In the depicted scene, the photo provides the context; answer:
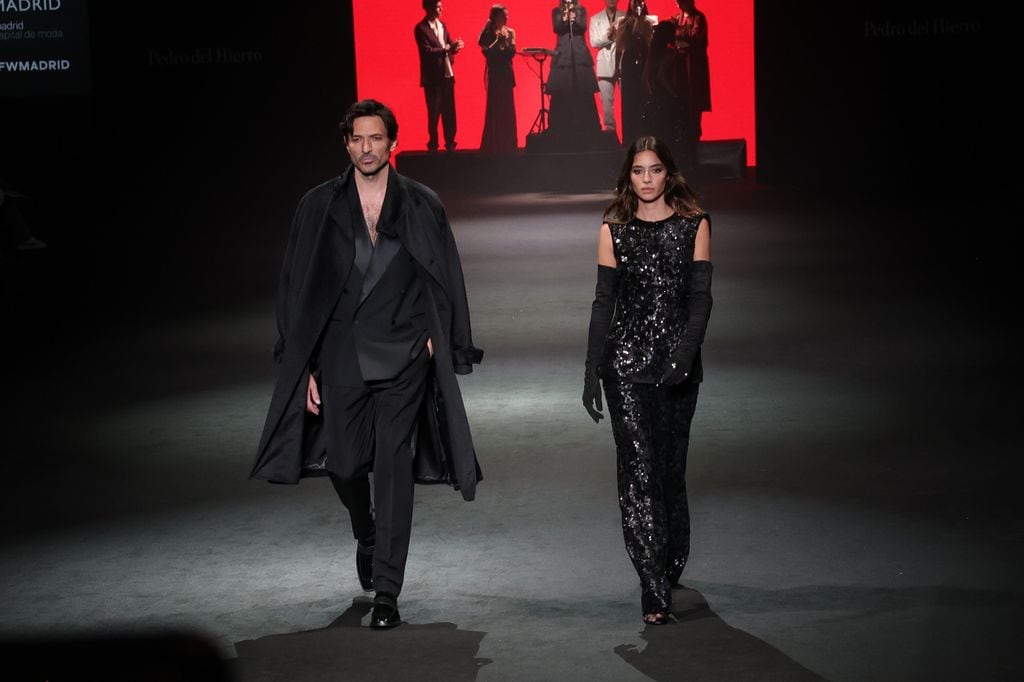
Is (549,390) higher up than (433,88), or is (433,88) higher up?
(433,88)

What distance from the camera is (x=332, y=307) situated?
4.52 metres

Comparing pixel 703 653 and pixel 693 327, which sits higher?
pixel 693 327

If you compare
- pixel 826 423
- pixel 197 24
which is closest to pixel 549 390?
pixel 826 423

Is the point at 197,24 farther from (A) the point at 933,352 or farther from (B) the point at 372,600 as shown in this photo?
(B) the point at 372,600

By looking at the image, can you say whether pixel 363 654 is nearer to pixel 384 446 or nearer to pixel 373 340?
pixel 384 446

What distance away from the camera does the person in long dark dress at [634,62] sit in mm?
22078

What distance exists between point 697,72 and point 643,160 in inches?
718

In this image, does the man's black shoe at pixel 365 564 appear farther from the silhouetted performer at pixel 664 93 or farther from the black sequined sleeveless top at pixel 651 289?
the silhouetted performer at pixel 664 93

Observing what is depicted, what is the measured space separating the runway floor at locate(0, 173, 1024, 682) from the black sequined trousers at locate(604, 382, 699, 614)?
172 millimetres

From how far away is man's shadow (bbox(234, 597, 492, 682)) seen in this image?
407 centimetres

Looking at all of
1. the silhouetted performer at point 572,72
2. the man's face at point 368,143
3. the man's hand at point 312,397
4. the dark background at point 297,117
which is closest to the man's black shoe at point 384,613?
the man's hand at point 312,397

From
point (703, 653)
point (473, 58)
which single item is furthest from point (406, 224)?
point (473, 58)

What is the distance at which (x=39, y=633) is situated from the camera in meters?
4.50

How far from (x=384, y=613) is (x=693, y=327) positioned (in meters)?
1.18
